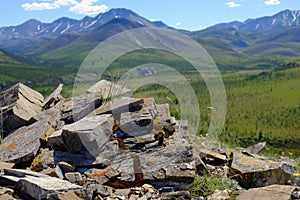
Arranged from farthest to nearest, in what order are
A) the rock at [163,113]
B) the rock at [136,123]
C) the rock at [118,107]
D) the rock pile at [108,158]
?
the rock at [163,113] < the rock at [118,107] < the rock at [136,123] < the rock pile at [108,158]

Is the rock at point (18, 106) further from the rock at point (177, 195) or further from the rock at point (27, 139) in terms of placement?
the rock at point (177, 195)

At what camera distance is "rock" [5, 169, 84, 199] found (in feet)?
23.7

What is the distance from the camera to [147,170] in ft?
29.6

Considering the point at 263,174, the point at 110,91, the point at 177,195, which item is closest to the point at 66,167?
the point at 177,195

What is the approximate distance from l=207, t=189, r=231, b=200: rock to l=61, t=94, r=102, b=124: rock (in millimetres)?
4782

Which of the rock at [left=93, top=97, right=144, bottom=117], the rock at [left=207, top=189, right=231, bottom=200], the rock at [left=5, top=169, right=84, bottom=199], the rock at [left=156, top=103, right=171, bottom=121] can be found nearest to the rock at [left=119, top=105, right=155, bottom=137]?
the rock at [left=93, top=97, right=144, bottom=117]

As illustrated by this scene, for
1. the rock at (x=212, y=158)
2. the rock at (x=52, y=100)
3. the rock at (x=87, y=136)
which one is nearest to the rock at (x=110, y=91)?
the rock at (x=52, y=100)

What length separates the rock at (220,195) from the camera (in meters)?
8.61

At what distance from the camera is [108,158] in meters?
9.37

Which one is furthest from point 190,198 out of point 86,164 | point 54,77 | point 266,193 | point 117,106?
point 54,77

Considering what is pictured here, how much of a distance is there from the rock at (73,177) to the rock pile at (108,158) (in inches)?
0.9

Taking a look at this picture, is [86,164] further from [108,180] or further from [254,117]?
[254,117]

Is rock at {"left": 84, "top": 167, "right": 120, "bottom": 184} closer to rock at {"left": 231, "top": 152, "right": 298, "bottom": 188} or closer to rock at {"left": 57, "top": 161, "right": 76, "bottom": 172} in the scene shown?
rock at {"left": 57, "top": 161, "right": 76, "bottom": 172}

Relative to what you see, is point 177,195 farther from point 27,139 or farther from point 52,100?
point 52,100
